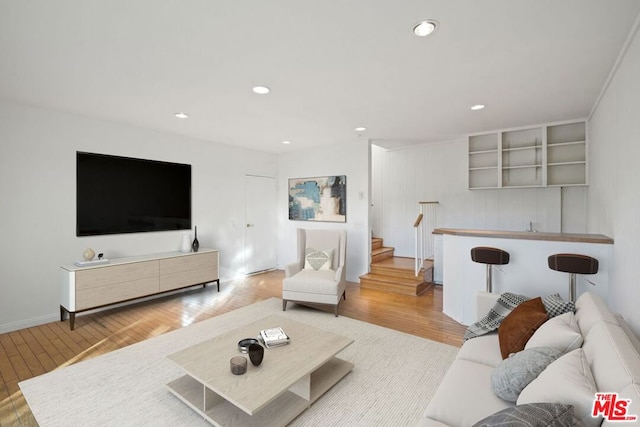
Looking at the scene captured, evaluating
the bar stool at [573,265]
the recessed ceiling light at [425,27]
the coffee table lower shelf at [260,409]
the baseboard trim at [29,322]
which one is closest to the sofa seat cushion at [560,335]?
the bar stool at [573,265]

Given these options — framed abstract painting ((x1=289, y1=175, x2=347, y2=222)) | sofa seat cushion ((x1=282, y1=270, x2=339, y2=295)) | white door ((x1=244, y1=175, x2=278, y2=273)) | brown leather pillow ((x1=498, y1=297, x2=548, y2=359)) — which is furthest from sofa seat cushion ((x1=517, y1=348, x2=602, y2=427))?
white door ((x1=244, y1=175, x2=278, y2=273))

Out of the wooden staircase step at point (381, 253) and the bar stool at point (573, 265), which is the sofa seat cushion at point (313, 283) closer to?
the wooden staircase step at point (381, 253)

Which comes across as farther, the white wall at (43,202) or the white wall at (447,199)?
the white wall at (447,199)

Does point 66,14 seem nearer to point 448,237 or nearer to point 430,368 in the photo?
point 430,368

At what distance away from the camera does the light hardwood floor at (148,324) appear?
254cm

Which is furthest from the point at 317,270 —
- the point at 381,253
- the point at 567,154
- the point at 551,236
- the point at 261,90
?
the point at 567,154

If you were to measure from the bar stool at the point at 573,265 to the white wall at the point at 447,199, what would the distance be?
2.09 metres

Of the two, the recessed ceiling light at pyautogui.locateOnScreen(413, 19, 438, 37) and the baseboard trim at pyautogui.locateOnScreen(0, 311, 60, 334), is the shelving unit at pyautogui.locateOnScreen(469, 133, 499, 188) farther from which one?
the baseboard trim at pyautogui.locateOnScreen(0, 311, 60, 334)

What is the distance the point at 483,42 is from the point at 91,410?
3738 mm

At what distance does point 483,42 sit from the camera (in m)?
2.13

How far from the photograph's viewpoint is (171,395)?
2.20 m

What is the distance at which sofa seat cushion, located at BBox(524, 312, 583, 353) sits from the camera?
150 cm

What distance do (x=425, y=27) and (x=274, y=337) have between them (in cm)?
244

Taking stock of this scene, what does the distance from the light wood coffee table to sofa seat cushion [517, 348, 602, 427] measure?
1231 millimetres
